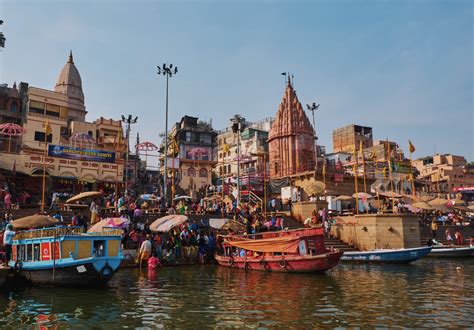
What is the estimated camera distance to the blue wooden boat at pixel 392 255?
22.4 m

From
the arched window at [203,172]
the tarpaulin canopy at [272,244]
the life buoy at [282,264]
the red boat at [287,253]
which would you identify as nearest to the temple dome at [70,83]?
the arched window at [203,172]

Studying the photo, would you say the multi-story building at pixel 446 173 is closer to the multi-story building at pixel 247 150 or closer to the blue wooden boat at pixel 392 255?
the multi-story building at pixel 247 150

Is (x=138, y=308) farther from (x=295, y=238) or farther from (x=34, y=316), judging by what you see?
(x=295, y=238)

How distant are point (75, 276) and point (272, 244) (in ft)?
30.5

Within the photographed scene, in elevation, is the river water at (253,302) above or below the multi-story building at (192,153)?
below

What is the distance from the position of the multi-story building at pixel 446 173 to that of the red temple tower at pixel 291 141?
32331 mm

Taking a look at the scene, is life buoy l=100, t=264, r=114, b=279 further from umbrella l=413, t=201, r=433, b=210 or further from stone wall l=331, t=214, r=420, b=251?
umbrella l=413, t=201, r=433, b=210

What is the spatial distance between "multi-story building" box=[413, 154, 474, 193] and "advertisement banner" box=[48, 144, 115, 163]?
52701mm

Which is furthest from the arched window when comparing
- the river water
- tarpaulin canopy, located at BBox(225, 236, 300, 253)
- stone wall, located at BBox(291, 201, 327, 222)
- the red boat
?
the river water

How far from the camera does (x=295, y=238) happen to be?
1850 centimetres

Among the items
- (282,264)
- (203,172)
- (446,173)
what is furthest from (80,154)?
(446,173)

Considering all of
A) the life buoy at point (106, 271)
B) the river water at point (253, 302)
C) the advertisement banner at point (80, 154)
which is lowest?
the river water at point (253, 302)

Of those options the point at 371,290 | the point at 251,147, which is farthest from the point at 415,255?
the point at 251,147

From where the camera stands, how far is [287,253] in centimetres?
1894
